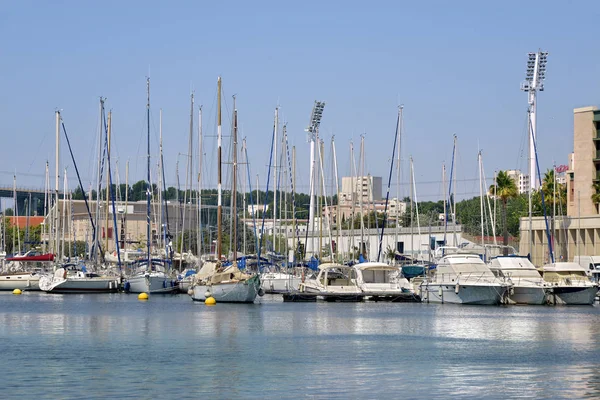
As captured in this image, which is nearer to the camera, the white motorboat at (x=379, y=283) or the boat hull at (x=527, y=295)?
the boat hull at (x=527, y=295)

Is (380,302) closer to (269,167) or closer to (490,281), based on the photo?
(490,281)

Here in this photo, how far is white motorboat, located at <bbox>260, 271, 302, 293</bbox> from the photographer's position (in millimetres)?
87438

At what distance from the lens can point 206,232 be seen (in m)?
121

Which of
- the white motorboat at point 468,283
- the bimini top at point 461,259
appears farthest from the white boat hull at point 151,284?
the bimini top at point 461,259

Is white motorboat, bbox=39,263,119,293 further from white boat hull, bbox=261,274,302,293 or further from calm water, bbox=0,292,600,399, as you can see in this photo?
calm water, bbox=0,292,600,399

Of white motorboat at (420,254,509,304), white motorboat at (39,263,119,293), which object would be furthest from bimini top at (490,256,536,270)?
white motorboat at (39,263,119,293)

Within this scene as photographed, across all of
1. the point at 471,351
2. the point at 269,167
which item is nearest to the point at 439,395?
the point at 471,351

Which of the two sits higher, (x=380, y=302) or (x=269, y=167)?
(x=269, y=167)

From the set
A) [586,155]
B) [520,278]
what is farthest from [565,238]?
[520,278]

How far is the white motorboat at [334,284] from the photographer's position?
261 feet

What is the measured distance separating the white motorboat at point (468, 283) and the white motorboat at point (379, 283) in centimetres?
445

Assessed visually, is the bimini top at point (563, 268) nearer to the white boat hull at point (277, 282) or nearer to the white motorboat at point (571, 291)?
the white motorboat at point (571, 291)

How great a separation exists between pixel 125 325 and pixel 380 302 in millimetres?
27944

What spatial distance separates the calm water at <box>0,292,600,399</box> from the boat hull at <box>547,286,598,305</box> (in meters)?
3.45
